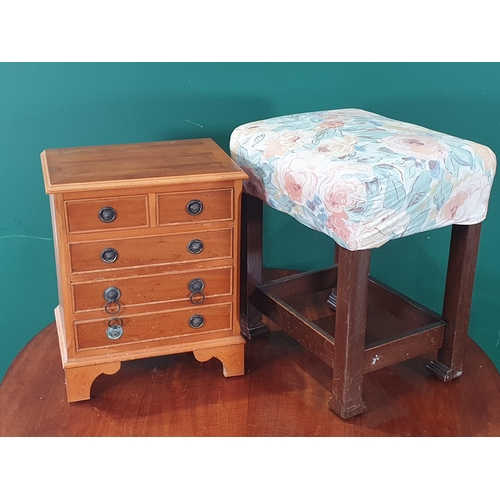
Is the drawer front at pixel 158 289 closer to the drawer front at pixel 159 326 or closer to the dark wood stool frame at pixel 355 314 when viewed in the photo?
the drawer front at pixel 159 326

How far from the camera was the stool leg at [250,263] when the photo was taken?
1575 millimetres

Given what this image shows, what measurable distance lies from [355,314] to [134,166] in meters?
0.50

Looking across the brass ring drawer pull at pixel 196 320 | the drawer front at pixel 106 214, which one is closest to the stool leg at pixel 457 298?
the brass ring drawer pull at pixel 196 320

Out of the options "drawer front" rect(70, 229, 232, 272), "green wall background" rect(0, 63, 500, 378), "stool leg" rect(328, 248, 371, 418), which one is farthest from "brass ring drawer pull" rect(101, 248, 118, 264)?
"green wall background" rect(0, 63, 500, 378)

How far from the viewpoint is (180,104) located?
1.87 meters

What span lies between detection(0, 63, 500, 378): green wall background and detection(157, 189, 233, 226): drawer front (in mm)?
557

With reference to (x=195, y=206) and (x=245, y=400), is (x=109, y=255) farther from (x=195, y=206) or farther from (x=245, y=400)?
(x=245, y=400)

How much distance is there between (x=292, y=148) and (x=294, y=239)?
66 centimetres

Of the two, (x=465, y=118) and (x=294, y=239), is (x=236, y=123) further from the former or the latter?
(x=465, y=118)

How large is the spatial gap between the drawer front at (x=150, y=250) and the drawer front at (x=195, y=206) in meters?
0.03

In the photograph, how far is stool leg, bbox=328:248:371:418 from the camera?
1286mm

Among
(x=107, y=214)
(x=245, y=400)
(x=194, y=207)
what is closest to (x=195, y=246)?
(x=194, y=207)

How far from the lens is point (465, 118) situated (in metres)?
1.94

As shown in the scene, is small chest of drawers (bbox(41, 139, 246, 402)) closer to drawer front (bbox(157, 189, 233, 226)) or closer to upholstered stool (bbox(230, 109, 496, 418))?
drawer front (bbox(157, 189, 233, 226))
